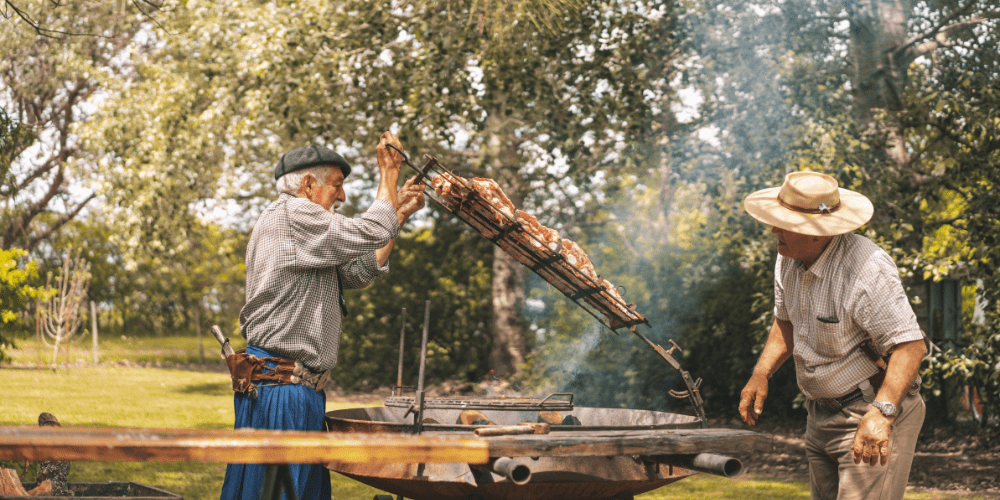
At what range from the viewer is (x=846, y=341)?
2885mm

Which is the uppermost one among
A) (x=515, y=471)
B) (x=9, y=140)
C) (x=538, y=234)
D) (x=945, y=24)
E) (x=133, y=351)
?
(x=945, y=24)

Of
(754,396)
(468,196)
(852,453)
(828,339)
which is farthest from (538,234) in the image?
(852,453)

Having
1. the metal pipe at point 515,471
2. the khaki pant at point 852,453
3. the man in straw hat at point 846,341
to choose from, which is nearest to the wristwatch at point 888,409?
the man in straw hat at point 846,341

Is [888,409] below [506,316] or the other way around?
below

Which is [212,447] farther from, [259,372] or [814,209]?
[814,209]

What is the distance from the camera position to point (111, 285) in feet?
71.1

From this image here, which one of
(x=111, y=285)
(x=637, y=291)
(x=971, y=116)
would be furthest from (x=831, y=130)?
(x=111, y=285)

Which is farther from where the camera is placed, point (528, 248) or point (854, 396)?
point (528, 248)

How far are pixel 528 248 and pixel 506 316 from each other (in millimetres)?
6925

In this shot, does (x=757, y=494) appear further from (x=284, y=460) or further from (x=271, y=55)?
(x=271, y=55)

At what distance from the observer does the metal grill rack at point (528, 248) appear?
3.23 metres

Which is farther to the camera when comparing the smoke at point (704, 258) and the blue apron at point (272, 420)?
the smoke at point (704, 258)

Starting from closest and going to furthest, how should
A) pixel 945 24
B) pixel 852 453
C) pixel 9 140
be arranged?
pixel 852 453
pixel 9 140
pixel 945 24

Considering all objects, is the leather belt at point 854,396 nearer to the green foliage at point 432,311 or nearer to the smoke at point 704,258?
the smoke at point 704,258
